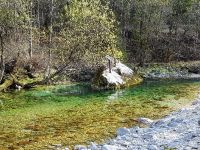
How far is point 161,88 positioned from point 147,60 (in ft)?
90.3

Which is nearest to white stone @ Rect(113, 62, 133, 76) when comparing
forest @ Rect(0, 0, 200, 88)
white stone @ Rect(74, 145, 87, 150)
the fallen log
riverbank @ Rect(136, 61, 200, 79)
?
forest @ Rect(0, 0, 200, 88)

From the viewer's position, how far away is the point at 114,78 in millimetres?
46250

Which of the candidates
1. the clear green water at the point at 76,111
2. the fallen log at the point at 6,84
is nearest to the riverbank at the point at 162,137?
the clear green water at the point at 76,111

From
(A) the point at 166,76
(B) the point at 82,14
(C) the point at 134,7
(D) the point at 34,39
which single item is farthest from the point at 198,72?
(B) the point at 82,14

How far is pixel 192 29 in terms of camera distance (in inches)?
3105

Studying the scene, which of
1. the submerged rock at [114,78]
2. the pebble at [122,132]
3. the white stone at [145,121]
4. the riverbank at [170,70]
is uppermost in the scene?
the pebble at [122,132]

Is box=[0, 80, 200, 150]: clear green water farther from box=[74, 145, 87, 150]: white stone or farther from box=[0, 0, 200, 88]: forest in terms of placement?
box=[0, 0, 200, 88]: forest

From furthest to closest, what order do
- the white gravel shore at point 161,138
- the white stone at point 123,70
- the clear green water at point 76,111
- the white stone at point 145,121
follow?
the white stone at point 123,70, the white stone at point 145,121, the clear green water at point 76,111, the white gravel shore at point 161,138

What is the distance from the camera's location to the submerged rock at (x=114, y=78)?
44969 millimetres

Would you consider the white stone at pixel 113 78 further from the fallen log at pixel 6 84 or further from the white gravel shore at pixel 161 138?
the white gravel shore at pixel 161 138

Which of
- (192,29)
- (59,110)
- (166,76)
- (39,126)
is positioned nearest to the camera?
(39,126)

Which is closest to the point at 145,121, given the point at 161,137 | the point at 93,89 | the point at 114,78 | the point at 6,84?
the point at 161,137

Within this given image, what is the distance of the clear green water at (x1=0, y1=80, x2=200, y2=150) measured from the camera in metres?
21.5

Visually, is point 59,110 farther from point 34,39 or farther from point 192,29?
point 192,29
